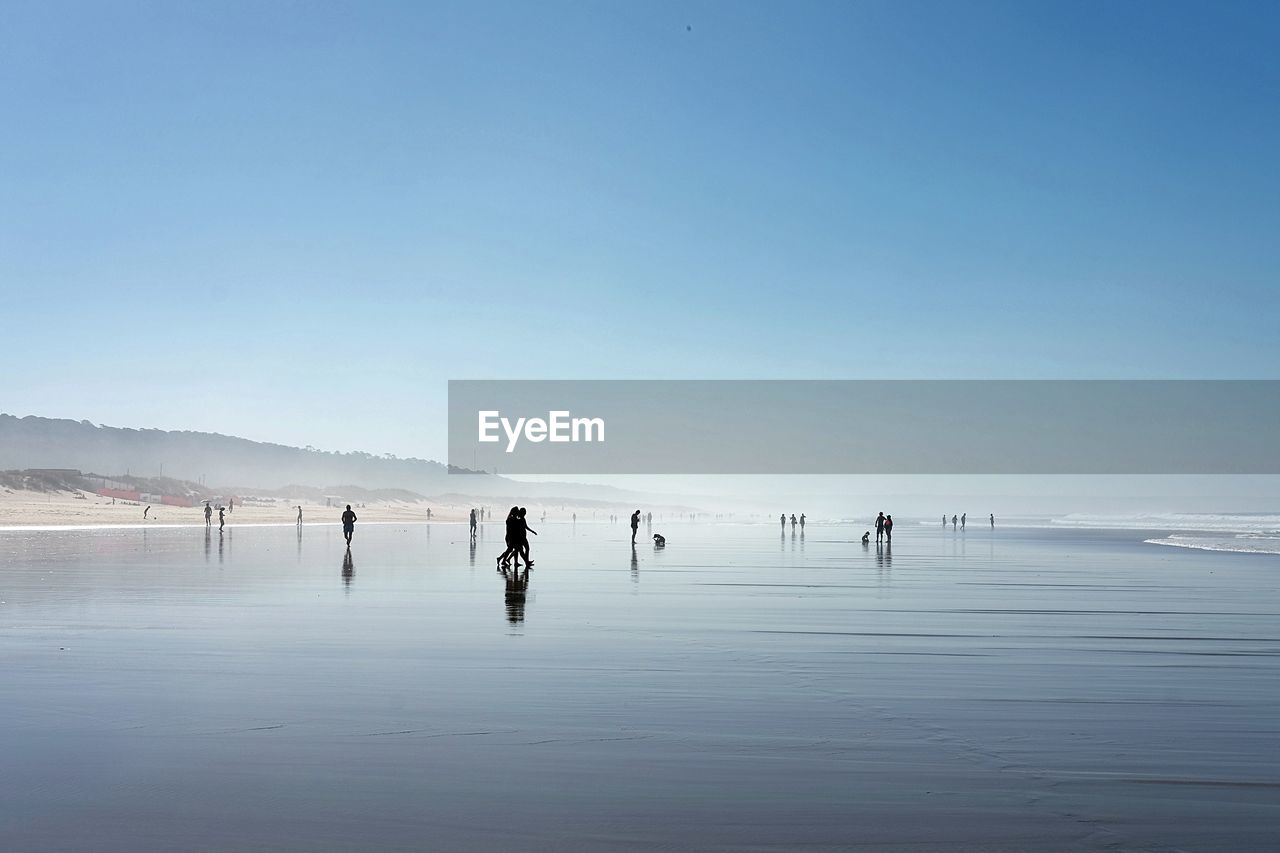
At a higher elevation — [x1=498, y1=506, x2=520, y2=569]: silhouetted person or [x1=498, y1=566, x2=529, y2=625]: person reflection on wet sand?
[x1=498, y1=506, x2=520, y2=569]: silhouetted person

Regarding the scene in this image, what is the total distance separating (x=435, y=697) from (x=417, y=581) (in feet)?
51.8

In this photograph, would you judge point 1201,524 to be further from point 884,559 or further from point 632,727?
point 632,727

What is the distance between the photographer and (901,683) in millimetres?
10141

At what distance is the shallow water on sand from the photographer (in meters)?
5.55

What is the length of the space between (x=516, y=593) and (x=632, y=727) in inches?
511

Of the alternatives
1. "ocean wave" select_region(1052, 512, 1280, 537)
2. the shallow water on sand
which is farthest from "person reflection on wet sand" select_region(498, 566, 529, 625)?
"ocean wave" select_region(1052, 512, 1280, 537)

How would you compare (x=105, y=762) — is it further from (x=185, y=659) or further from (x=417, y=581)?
(x=417, y=581)

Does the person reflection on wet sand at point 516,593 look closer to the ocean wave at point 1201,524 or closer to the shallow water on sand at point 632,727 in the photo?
the shallow water on sand at point 632,727

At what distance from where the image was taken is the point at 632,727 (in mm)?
7973

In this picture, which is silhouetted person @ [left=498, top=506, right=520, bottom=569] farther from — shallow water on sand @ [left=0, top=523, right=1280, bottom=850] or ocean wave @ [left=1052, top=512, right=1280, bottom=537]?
ocean wave @ [left=1052, top=512, right=1280, bottom=537]

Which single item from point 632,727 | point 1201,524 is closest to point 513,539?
point 632,727

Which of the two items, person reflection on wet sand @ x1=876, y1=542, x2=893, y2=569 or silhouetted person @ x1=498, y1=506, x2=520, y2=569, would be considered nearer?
silhouetted person @ x1=498, y1=506, x2=520, y2=569

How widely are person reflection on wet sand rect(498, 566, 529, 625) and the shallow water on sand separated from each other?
0.36m

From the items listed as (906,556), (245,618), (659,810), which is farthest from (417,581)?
(906,556)
